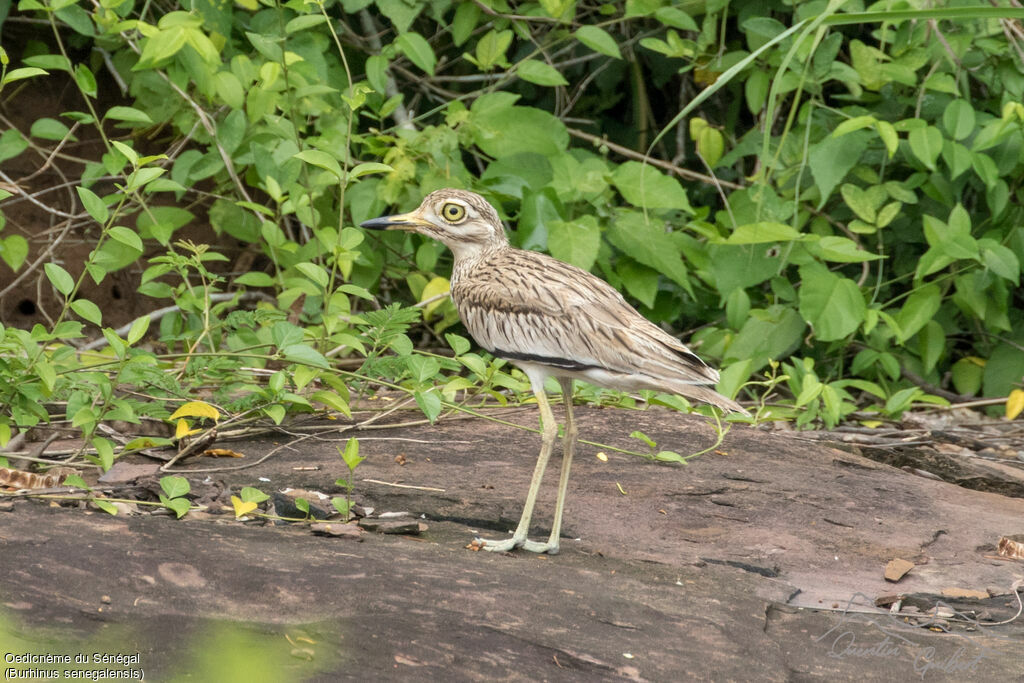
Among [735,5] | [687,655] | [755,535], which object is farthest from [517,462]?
[735,5]

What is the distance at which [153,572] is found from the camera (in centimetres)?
290

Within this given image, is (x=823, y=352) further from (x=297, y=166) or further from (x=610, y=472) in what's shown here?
(x=297, y=166)

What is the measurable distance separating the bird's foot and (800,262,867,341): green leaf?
8.69ft

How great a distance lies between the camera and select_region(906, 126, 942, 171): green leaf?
18.6ft

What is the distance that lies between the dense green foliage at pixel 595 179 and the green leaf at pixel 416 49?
12 mm

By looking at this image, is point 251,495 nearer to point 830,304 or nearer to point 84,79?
point 84,79

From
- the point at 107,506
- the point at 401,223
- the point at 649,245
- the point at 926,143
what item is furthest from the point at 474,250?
the point at 926,143

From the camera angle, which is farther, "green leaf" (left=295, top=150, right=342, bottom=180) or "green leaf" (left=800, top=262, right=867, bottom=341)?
"green leaf" (left=800, top=262, right=867, bottom=341)

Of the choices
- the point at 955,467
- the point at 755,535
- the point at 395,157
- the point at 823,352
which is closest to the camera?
the point at 755,535

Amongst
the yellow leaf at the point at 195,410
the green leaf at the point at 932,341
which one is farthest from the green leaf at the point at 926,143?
the yellow leaf at the point at 195,410

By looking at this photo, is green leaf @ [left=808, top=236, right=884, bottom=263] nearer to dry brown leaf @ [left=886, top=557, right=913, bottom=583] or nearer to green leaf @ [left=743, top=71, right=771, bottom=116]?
green leaf @ [left=743, top=71, right=771, bottom=116]

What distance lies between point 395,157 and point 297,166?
0.75 meters

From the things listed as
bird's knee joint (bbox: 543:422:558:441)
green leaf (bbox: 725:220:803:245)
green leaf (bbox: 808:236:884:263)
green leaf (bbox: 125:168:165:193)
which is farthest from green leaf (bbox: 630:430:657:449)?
green leaf (bbox: 125:168:165:193)

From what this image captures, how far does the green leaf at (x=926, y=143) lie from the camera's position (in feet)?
18.6
